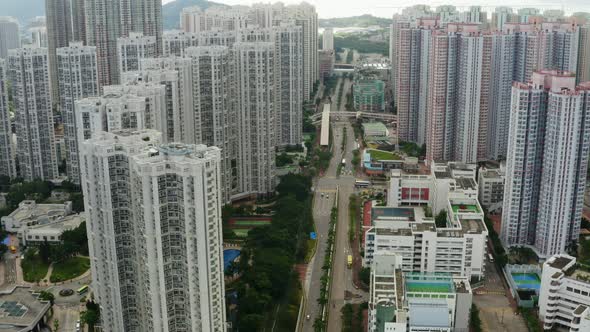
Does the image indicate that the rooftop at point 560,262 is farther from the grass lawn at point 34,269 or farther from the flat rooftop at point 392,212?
the grass lawn at point 34,269

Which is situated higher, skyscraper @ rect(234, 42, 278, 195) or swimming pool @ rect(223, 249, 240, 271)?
skyscraper @ rect(234, 42, 278, 195)

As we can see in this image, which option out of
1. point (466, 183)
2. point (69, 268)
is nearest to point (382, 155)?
point (466, 183)

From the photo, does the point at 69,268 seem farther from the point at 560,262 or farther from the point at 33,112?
the point at 560,262

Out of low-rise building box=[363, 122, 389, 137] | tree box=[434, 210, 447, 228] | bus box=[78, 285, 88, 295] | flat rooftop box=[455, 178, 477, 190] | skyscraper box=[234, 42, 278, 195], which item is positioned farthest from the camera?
low-rise building box=[363, 122, 389, 137]

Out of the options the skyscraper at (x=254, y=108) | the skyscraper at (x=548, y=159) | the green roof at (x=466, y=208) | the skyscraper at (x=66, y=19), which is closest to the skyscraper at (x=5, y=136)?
the skyscraper at (x=254, y=108)

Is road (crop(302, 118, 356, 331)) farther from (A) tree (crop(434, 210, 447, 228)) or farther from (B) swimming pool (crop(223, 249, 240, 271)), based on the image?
(A) tree (crop(434, 210, 447, 228))

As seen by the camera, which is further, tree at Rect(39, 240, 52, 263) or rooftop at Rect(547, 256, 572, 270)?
tree at Rect(39, 240, 52, 263)

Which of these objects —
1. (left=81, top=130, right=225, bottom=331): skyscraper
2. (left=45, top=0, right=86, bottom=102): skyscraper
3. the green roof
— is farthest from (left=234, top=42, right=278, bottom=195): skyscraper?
(left=45, top=0, right=86, bottom=102): skyscraper
